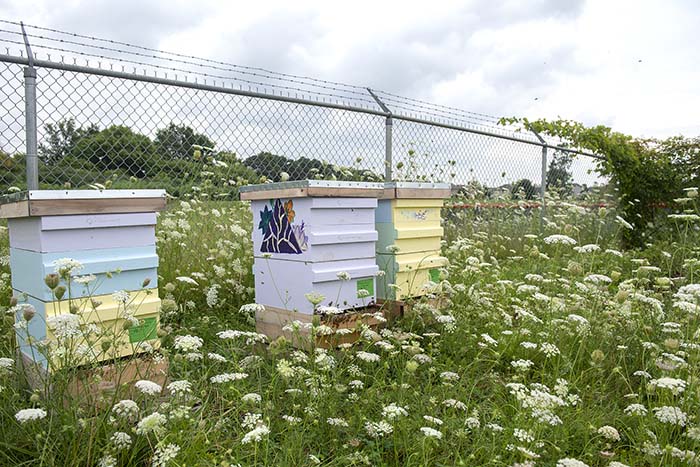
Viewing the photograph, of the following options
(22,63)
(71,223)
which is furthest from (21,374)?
(22,63)

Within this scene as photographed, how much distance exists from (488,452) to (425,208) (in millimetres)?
2222

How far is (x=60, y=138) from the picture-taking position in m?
4.18

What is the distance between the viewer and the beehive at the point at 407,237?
12.6ft

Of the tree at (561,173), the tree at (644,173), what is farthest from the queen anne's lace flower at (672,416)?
the tree at (561,173)

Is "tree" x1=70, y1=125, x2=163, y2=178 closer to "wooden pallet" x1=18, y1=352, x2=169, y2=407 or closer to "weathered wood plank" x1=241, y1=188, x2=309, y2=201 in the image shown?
"weathered wood plank" x1=241, y1=188, x2=309, y2=201

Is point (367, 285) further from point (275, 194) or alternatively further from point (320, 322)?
point (275, 194)

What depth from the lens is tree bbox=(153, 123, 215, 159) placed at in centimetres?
482

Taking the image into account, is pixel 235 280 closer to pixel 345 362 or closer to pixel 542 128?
pixel 345 362

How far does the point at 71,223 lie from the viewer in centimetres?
254

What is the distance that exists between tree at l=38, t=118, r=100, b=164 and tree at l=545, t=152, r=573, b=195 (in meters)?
8.22

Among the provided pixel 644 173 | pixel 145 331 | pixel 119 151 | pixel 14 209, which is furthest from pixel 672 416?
pixel 644 173

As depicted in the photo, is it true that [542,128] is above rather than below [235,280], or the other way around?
above

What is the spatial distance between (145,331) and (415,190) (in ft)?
6.94

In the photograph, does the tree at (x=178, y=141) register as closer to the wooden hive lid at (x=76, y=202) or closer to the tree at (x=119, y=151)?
the tree at (x=119, y=151)
